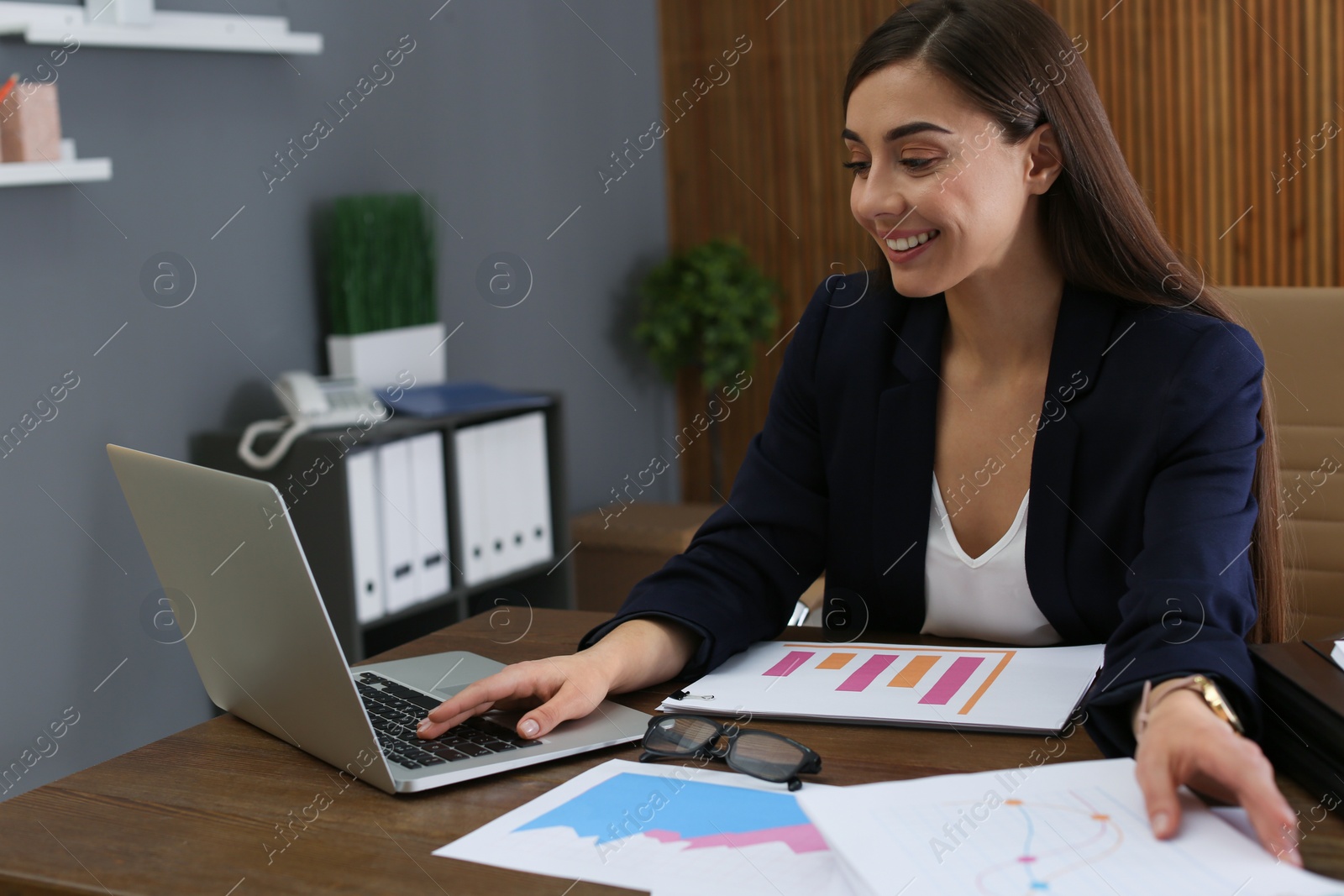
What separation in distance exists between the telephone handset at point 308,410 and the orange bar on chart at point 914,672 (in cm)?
180

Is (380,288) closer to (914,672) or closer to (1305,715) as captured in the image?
(914,672)

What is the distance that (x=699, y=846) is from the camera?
2.95 feet

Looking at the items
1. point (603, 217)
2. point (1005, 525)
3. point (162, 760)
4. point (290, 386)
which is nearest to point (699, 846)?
point (162, 760)

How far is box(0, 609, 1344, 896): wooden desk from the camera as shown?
2.89 ft

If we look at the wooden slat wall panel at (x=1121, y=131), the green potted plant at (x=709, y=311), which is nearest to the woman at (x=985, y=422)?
the wooden slat wall panel at (x=1121, y=131)

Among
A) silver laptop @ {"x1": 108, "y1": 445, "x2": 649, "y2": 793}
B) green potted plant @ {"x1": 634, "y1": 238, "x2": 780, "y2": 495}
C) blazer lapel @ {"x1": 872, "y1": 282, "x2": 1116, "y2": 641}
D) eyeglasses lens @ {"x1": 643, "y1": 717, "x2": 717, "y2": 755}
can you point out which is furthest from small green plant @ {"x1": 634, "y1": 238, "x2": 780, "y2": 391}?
eyeglasses lens @ {"x1": 643, "y1": 717, "x2": 717, "y2": 755}

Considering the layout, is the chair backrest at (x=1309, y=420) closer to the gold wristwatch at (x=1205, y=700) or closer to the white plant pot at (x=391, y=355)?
the gold wristwatch at (x=1205, y=700)

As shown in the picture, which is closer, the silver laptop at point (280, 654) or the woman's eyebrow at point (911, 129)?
the silver laptop at point (280, 654)

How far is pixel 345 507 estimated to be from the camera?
269cm

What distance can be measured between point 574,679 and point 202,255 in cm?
202

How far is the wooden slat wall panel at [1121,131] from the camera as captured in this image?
3691 millimetres

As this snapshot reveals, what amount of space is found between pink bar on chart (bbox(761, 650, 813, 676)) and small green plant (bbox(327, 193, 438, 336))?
203 cm

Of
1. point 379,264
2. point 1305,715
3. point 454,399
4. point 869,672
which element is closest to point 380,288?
point 379,264

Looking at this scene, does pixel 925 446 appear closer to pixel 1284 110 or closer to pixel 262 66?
pixel 262 66
